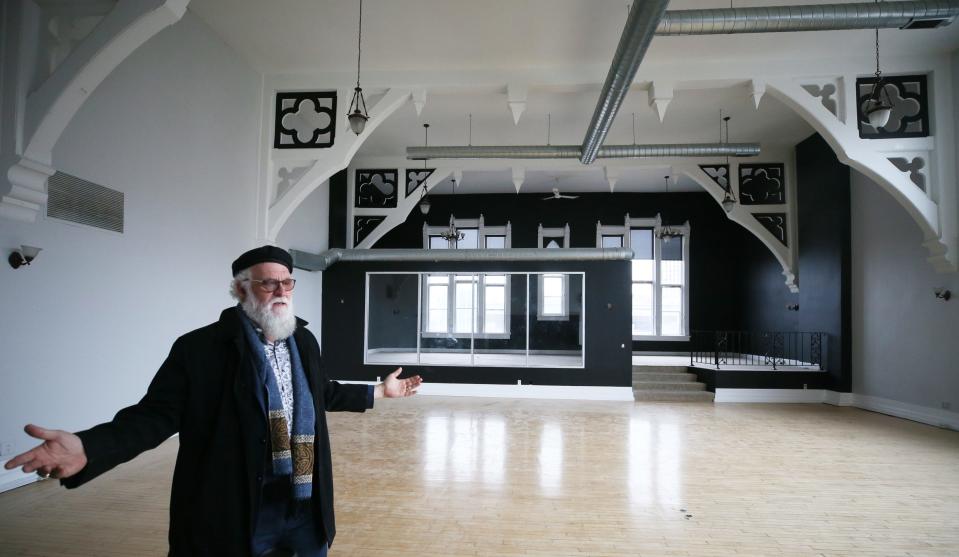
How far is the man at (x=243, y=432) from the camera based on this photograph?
5.27ft

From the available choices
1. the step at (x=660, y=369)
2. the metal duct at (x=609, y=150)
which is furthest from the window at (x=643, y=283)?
the metal duct at (x=609, y=150)

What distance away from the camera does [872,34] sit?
22.4ft

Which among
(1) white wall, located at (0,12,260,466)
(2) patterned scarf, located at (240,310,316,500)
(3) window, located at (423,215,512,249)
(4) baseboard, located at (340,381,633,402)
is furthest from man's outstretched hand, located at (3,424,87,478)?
(3) window, located at (423,215,512,249)

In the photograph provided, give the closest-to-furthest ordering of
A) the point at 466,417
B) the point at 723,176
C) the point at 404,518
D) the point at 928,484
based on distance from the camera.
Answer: the point at 404,518 < the point at 928,484 < the point at 466,417 < the point at 723,176

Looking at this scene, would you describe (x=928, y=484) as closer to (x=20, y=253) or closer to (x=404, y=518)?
(x=404, y=518)

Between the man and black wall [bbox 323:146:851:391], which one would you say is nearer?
the man

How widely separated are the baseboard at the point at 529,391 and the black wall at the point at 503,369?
0.10 metres

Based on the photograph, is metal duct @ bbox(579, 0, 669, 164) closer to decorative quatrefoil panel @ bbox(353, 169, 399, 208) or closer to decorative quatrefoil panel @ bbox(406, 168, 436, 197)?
decorative quatrefoil panel @ bbox(406, 168, 436, 197)

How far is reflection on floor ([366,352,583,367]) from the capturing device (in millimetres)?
11094

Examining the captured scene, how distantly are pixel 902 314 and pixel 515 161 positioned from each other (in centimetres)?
705

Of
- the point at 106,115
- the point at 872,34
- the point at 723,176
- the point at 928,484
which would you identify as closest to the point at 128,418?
the point at 106,115

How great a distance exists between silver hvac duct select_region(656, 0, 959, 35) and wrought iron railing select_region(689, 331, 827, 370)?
21.1 feet

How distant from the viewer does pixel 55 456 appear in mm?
1354

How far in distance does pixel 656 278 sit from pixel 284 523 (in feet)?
47.5
